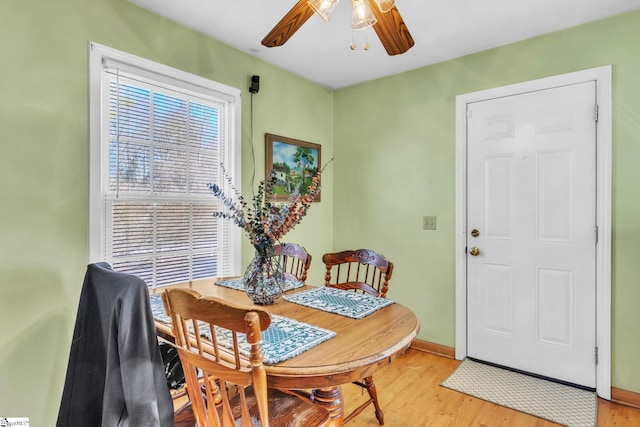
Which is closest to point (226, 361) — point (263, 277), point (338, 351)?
point (338, 351)

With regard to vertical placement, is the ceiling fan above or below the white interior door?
above

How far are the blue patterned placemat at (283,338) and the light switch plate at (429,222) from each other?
1.85 metres

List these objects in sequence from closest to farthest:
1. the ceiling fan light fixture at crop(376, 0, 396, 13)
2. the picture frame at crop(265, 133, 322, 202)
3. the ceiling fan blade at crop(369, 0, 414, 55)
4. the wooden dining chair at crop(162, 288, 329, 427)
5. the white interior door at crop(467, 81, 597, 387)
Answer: the wooden dining chair at crop(162, 288, 329, 427)
the ceiling fan light fixture at crop(376, 0, 396, 13)
the ceiling fan blade at crop(369, 0, 414, 55)
the white interior door at crop(467, 81, 597, 387)
the picture frame at crop(265, 133, 322, 202)

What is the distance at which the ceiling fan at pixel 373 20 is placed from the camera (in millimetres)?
1462

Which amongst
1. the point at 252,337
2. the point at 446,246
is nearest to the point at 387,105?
the point at 446,246

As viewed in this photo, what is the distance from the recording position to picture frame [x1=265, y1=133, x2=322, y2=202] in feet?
9.45

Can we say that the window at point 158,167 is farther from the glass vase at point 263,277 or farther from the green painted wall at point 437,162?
the green painted wall at point 437,162

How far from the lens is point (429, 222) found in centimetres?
291

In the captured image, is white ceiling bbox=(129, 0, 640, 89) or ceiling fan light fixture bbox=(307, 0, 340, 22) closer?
ceiling fan light fixture bbox=(307, 0, 340, 22)

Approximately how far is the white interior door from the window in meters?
1.91

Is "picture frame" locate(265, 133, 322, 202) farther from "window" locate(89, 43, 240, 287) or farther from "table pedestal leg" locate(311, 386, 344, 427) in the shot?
"table pedestal leg" locate(311, 386, 344, 427)

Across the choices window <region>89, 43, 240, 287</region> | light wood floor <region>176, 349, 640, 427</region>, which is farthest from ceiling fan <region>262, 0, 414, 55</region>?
light wood floor <region>176, 349, 640, 427</region>

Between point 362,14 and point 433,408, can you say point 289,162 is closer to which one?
point 362,14

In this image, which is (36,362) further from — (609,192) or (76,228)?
(609,192)
